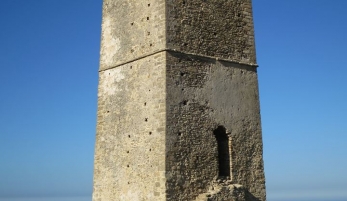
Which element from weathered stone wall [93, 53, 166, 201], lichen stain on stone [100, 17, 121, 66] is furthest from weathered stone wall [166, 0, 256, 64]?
lichen stain on stone [100, 17, 121, 66]

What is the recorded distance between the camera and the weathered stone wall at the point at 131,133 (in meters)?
11.5

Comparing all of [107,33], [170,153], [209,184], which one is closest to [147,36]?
[107,33]

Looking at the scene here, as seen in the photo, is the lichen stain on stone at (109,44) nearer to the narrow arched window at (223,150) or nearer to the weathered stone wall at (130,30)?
the weathered stone wall at (130,30)

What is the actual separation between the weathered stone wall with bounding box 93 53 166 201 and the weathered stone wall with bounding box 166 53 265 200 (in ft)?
0.83

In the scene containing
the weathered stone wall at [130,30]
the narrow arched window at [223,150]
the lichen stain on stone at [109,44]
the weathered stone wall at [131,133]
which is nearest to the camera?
the weathered stone wall at [131,133]

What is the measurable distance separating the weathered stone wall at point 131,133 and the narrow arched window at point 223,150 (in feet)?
5.81

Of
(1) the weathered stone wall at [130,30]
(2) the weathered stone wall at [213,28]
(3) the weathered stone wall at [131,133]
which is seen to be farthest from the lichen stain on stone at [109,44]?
(2) the weathered stone wall at [213,28]

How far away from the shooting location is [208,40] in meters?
12.8

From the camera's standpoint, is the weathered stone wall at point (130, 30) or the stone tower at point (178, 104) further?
the weathered stone wall at point (130, 30)

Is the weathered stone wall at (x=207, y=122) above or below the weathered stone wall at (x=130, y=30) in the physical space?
below

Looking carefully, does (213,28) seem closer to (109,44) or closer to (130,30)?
(130,30)

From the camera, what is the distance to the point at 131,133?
1233 centimetres

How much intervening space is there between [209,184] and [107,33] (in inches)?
207

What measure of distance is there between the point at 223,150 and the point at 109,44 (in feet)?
14.5
